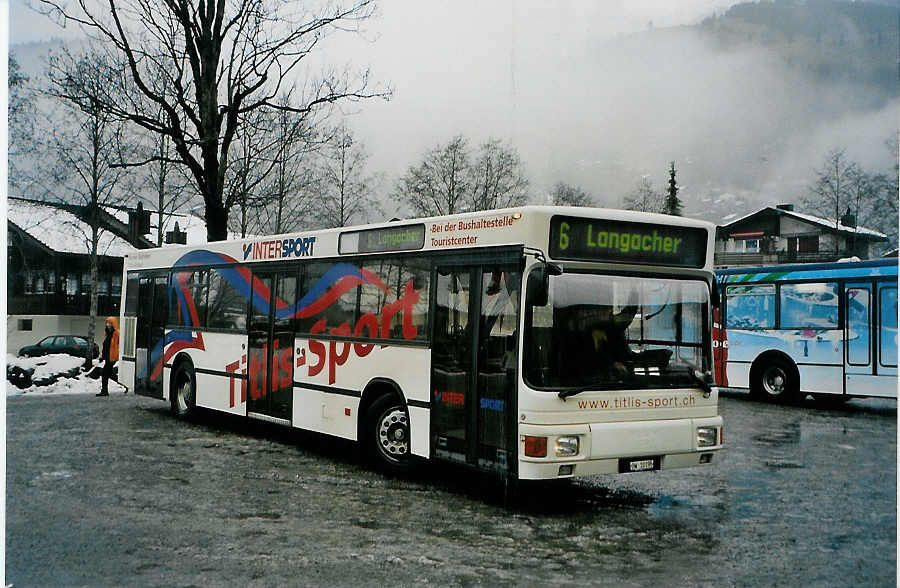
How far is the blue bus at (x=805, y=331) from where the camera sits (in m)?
9.61

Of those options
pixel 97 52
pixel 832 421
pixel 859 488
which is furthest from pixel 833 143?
pixel 97 52

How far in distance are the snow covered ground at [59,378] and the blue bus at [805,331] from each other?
1215 centimetres

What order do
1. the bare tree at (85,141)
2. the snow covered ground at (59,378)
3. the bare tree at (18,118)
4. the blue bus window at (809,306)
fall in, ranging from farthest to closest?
the snow covered ground at (59,378) → the bare tree at (85,141) → the blue bus window at (809,306) → the bare tree at (18,118)

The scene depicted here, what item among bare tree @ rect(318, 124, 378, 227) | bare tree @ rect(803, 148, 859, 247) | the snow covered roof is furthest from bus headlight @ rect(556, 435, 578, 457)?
bare tree @ rect(318, 124, 378, 227)

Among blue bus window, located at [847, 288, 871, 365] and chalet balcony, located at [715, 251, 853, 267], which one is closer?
chalet balcony, located at [715, 251, 853, 267]

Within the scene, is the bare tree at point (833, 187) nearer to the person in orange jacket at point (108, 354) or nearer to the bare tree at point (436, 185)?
the bare tree at point (436, 185)

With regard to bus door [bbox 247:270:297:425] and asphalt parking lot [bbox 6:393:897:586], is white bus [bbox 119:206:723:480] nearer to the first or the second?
bus door [bbox 247:270:297:425]

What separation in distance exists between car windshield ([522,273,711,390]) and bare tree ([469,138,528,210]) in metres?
3.19

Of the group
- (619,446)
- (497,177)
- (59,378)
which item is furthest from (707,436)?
(59,378)

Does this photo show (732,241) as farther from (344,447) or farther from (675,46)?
(344,447)

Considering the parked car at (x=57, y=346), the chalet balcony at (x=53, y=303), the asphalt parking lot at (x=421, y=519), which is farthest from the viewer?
the parked car at (x=57, y=346)

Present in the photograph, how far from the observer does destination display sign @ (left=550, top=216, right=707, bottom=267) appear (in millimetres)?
7691

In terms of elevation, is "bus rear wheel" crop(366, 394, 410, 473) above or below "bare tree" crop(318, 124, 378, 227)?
below

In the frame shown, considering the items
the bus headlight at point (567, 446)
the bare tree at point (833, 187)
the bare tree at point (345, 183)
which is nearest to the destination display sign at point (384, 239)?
the bare tree at point (345, 183)
